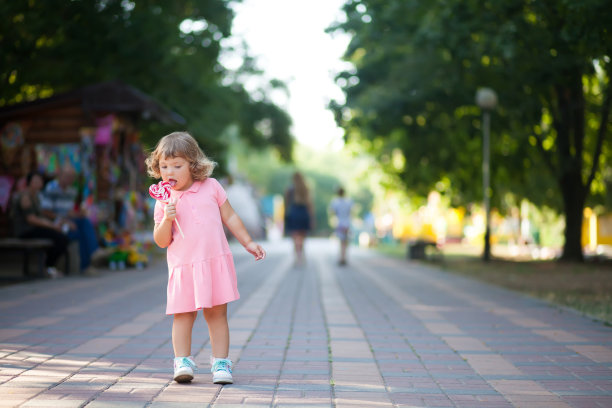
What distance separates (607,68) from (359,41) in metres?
8.20

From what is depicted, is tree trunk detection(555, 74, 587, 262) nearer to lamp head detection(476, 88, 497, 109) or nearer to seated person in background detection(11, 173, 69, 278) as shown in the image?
lamp head detection(476, 88, 497, 109)

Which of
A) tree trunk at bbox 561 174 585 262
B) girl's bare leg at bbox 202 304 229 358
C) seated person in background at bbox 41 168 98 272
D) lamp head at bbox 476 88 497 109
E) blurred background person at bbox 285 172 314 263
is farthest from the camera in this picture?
tree trunk at bbox 561 174 585 262

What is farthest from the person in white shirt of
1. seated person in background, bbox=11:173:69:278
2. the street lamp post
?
seated person in background, bbox=11:173:69:278

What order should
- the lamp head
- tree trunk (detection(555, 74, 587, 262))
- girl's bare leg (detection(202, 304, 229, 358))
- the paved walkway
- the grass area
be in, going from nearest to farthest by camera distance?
the paved walkway < girl's bare leg (detection(202, 304, 229, 358)) < the grass area < the lamp head < tree trunk (detection(555, 74, 587, 262))

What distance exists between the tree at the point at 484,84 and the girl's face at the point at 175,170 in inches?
234

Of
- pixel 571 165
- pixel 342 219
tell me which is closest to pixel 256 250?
pixel 342 219

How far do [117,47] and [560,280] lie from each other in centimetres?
1021

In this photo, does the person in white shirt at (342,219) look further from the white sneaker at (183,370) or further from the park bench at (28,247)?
the white sneaker at (183,370)

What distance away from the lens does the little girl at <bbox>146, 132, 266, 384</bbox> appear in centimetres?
505

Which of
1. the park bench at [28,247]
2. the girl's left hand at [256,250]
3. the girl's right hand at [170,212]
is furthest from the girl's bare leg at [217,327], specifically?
the park bench at [28,247]

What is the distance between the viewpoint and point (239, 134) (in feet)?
112

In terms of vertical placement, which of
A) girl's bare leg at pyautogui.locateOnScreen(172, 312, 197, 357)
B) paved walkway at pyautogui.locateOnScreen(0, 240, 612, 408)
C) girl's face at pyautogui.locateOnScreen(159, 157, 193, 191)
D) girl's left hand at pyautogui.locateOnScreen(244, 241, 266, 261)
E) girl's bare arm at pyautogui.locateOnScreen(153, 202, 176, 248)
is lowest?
paved walkway at pyautogui.locateOnScreen(0, 240, 612, 408)

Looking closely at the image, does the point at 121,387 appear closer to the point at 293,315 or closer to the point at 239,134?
the point at 293,315

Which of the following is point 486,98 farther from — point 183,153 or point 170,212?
point 170,212
